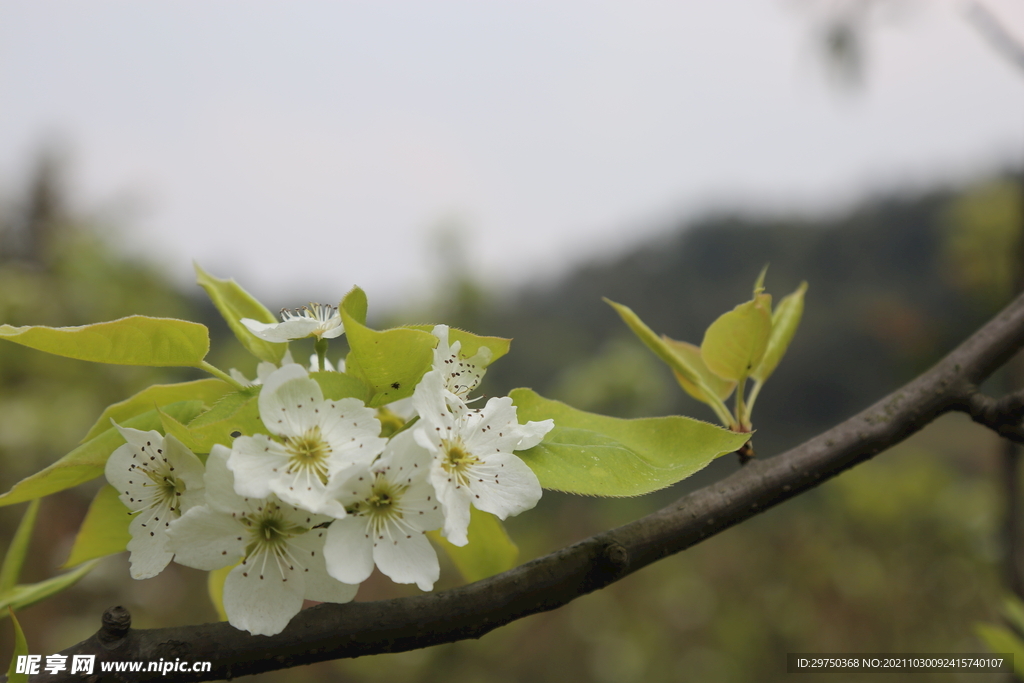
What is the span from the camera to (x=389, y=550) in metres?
0.43

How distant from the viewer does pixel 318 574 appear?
1.45 ft

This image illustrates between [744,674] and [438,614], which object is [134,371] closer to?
[438,614]

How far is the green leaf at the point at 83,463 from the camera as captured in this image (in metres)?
0.46

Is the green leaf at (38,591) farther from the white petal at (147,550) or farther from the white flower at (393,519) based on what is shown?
the white flower at (393,519)

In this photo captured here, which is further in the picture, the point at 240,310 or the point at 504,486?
the point at 240,310

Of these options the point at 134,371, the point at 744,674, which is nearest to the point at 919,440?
the point at 744,674

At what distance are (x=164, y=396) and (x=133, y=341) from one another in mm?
69

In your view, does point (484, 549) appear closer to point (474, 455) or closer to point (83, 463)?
point (474, 455)

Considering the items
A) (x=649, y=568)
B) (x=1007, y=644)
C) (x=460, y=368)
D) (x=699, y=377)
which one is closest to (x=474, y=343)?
(x=460, y=368)

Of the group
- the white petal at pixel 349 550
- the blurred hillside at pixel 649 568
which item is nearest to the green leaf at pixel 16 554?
the white petal at pixel 349 550

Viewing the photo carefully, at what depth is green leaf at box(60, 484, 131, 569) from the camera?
542mm

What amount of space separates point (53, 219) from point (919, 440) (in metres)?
7.71

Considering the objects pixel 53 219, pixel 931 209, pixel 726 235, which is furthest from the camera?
pixel 726 235

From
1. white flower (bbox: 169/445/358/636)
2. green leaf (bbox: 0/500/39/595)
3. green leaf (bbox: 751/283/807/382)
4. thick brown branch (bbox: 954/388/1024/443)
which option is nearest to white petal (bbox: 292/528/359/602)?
white flower (bbox: 169/445/358/636)
